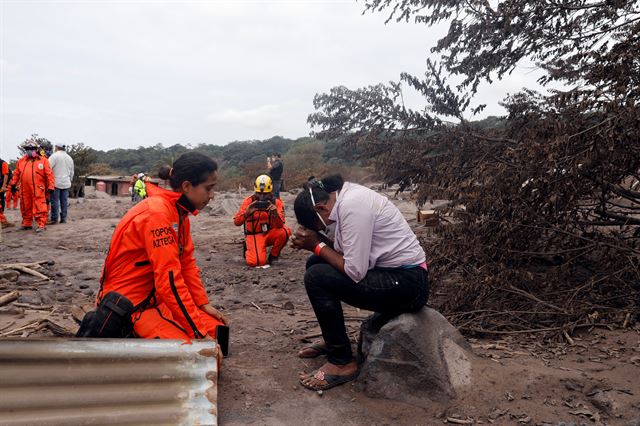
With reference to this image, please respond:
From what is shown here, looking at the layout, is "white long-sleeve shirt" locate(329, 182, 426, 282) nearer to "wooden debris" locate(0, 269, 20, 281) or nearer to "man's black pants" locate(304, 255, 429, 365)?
"man's black pants" locate(304, 255, 429, 365)

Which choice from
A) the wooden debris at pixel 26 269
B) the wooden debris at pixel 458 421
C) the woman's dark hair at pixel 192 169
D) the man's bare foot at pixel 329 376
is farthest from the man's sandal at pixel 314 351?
the wooden debris at pixel 26 269

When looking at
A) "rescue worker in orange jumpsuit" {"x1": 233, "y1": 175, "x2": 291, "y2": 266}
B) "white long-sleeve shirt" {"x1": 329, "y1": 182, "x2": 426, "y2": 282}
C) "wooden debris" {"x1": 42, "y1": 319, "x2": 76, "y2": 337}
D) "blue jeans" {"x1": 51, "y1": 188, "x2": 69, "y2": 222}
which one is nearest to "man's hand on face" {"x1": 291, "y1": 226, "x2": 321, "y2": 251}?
"white long-sleeve shirt" {"x1": 329, "y1": 182, "x2": 426, "y2": 282}

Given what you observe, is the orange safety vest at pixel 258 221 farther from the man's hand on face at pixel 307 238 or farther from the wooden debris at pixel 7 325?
the man's hand on face at pixel 307 238

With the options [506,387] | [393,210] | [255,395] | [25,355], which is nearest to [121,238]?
[25,355]

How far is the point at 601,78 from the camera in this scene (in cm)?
437

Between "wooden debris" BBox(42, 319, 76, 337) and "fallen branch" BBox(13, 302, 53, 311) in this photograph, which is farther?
"fallen branch" BBox(13, 302, 53, 311)

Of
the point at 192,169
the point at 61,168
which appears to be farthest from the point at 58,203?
the point at 192,169

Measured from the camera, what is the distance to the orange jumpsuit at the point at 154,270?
306 centimetres

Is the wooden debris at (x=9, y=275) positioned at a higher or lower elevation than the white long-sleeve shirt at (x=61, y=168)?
lower

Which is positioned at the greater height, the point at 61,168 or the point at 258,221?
the point at 61,168

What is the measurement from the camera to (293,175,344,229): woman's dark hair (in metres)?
3.21

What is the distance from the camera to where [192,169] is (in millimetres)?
3238

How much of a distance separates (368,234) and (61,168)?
926cm

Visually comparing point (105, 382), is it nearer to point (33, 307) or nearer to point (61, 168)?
point (33, 307)
